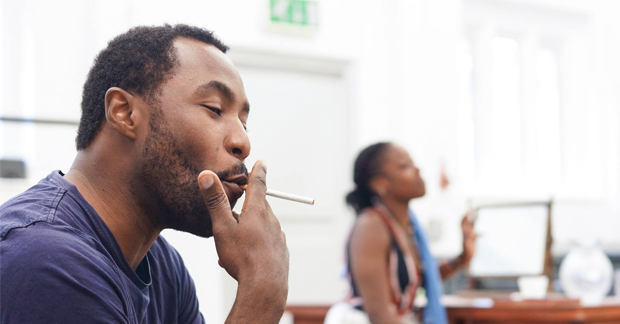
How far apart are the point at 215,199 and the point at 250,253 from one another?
91 millimetres

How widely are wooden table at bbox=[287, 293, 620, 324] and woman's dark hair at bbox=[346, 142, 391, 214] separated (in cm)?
43

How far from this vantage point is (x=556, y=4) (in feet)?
15.2

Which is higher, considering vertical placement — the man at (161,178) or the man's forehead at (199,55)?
the man's forehead at (199,55)

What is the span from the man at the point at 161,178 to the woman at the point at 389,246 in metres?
1.38

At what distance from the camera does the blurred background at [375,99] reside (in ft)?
9.37

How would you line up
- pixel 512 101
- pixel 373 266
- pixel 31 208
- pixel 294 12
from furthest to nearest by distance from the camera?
1. pixel 512 101
2. pixel 294 12
3. pixel 373 266
4. pixel 31 208

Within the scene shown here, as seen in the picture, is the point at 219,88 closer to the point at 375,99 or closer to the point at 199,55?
the point at 199,55

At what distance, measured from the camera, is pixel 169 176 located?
102cm

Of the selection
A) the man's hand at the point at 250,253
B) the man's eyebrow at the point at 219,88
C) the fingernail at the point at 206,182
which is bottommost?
the man's hand at the point at 250,253

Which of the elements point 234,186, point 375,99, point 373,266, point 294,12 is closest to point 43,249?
point 234,186

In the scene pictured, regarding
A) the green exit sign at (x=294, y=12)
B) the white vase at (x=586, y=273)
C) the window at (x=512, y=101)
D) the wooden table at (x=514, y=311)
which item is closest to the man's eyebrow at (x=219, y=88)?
the wooden table at (x=514, y=311)

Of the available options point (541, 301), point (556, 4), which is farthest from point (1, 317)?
point (556, 4)

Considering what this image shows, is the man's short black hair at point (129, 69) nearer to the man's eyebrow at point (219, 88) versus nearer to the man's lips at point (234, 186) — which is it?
the man's eyebrow at point (219, 88)

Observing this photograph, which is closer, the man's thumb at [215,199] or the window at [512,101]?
the man's thumb at [215,199]
